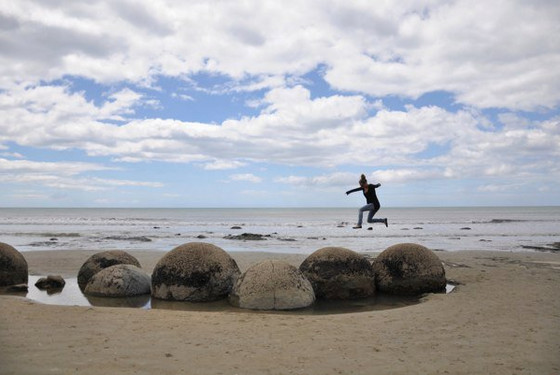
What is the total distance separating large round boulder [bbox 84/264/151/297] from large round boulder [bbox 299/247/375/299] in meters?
4.11

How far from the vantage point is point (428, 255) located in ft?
41.5

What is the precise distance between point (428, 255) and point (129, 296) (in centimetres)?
766

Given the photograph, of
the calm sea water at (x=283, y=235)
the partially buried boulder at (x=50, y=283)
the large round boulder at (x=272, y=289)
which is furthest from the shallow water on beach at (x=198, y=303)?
the calm sea water at (x=283, y=235)

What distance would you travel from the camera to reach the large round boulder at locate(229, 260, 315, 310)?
33.9ft

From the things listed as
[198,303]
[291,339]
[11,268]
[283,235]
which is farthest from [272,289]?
[283,235]

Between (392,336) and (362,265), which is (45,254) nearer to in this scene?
(362,265)

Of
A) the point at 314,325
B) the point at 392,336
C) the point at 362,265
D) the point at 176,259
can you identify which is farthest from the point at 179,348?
the point at 362,265

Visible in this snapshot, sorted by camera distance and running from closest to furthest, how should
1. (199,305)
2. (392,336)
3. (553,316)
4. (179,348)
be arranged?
(179,348) → (392,336) → (553,316) → (199,305)

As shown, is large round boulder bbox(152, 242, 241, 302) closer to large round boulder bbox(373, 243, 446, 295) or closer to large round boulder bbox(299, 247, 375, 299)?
large round boulder bbox(299, 247, 375, 299)

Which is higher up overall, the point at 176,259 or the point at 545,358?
the point at 176,259

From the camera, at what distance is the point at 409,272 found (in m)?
12.3

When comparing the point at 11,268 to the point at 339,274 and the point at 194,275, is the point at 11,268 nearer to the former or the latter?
the point at 194,275

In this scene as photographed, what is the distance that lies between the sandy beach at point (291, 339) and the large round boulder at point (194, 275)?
1361mm

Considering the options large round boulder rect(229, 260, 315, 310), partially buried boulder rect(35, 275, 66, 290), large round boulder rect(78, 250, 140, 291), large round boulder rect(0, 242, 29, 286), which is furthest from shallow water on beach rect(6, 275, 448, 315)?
large round boulder rect(0, 242, 29, 286)
